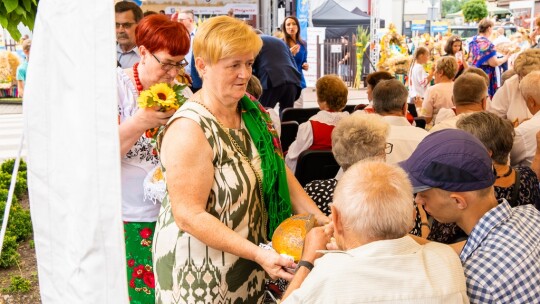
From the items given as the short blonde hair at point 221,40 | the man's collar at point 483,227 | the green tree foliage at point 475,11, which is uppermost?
the green tree foliage at point 475,11

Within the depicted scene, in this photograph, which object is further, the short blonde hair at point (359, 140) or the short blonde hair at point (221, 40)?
the short blonde hair at point (359, 140)

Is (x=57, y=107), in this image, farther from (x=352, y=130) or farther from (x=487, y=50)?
(x=487, y=50)

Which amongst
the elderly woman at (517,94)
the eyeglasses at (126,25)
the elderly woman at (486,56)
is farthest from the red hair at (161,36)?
the elderly woman at (486,56)

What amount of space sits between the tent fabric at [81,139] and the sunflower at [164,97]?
2.35 feet

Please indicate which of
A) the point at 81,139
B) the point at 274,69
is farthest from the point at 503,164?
the point at 274,69

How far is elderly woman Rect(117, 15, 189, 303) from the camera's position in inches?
102

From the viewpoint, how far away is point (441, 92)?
6277 millimetres

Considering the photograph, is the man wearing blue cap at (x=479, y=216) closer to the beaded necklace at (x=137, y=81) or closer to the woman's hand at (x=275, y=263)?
the woman's hand at (x=275, y=263)

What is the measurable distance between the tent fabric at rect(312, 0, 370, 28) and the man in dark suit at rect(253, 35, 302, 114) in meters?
12.3

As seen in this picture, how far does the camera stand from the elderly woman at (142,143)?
2.58m

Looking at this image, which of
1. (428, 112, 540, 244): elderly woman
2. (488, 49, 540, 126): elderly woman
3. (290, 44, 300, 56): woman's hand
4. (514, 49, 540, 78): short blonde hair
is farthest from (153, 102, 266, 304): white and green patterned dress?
(290, 44, 300, 56): woman's hand

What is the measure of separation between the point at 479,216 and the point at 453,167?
19 centimetres

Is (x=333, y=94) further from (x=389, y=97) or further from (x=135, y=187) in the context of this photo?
(x=135, y=187)

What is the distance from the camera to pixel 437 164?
1.94 m
